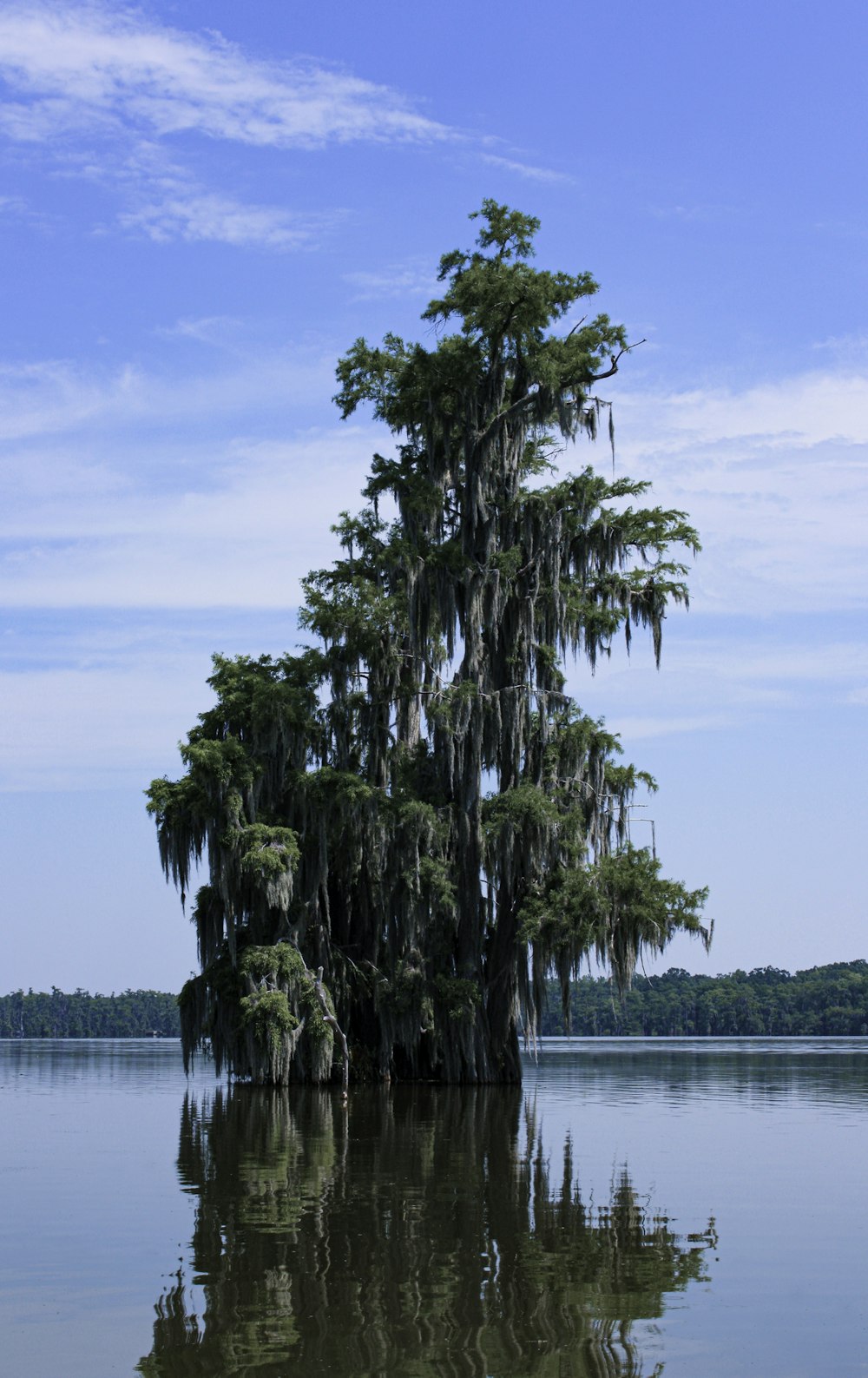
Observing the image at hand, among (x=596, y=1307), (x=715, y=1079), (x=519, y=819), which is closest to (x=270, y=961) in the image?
(x=519, y=819)

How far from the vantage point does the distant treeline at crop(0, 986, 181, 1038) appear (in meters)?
148

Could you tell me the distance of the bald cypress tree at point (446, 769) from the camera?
26.0m

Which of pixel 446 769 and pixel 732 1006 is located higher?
pixel 446 769

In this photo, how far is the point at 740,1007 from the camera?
364 ft

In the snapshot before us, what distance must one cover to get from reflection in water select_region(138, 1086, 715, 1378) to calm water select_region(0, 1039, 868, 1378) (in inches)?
1.0

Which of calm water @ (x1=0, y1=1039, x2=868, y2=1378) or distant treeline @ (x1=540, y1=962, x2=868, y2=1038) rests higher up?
calm water @ (x1=0, y1=1039, x2=868, y2=1378)

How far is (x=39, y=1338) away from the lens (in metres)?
7.05

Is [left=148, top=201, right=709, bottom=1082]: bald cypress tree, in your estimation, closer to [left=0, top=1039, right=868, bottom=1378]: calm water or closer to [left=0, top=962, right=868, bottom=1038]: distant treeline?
[left=0, top=1039, right=868, bottom=1378]: calm water

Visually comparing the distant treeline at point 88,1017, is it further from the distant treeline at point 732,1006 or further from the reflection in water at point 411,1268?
the reflection in water at point 411,1268

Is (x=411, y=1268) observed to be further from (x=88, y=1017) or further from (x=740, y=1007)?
(x=88, y=1017)

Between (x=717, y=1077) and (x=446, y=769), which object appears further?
(x=717, y=1077)

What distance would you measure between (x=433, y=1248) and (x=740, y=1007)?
106799 millimetres

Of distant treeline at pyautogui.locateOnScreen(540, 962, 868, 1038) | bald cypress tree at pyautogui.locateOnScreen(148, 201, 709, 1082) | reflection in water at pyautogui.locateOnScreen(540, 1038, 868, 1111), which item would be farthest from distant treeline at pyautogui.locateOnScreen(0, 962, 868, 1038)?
bald cypress tree at pyautogui.locateOnScreen(148, 201, 709, 1082)

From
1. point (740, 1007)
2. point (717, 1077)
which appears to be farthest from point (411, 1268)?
point (740, 1007)
